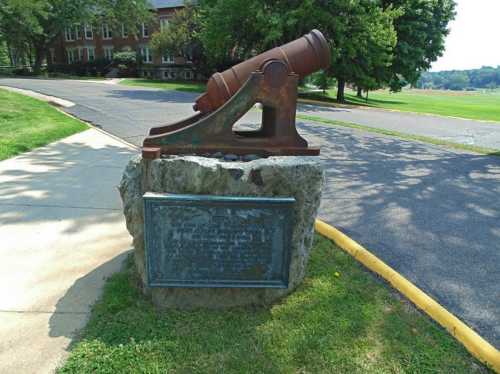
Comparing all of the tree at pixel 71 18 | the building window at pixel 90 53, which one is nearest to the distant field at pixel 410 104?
the tree at pixel 71 18

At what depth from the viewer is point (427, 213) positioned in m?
4.72

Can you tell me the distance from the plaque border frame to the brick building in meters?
39.8

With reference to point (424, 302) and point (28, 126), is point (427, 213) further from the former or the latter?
point (28, 126)

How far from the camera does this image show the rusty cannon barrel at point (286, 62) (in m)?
3.05

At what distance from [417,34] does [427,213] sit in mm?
25279

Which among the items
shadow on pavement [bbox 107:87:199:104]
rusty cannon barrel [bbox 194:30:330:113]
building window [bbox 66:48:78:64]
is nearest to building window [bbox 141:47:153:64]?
building window [bbox 66:48:78:64]

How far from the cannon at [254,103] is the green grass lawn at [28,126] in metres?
5.12

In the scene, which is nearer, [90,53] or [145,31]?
[145,31]

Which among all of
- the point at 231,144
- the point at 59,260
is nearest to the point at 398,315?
the point at 231,144

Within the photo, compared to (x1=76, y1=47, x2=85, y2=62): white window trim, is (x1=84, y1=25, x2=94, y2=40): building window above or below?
above

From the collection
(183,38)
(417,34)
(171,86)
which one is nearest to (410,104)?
(417,34)

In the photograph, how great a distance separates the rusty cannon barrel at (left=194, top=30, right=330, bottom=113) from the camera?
305cm

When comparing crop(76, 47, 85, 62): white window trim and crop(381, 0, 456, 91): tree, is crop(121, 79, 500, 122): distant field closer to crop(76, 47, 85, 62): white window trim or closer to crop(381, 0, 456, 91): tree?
crop(381, 0, 456, 91): tree

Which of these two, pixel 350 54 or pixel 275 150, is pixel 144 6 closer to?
pixel 350 54
